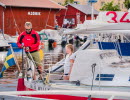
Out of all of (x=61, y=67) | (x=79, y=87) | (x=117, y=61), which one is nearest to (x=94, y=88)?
(x=79, y=87)

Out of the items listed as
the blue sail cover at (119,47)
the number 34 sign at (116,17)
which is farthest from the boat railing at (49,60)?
the number 34 sign at (116,17)

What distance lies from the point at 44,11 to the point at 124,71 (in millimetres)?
60510

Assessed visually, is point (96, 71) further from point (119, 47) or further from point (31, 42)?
point (31, 42)

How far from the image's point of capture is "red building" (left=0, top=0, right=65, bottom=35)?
2633 inches

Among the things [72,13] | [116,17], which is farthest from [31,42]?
[72,13]

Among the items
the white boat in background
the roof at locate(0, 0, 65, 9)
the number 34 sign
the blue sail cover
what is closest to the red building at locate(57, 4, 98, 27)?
the roof at locate(0, 0, 65, 9)

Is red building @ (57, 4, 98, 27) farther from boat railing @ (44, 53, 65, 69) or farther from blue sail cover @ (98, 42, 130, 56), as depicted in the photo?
blue sail cover @ (98, 42, 130, 56)

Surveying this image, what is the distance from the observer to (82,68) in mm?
13523

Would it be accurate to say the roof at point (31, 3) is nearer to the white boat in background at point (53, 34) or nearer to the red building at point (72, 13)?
the white boat in background at point (53, 34)

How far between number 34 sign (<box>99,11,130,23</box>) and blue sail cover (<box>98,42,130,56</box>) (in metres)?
0.77

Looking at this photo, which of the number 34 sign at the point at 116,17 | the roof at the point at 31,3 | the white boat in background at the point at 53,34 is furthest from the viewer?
the roof at the point at 31,3

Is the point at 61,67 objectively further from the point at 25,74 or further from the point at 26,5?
the point at 26,5

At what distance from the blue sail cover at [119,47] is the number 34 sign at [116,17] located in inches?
30.2

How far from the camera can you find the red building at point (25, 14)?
219ft
